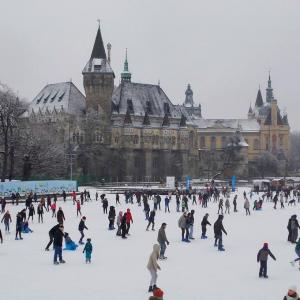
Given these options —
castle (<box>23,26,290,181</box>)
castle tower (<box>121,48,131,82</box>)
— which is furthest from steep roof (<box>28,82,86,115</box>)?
castle tower (<box>121,48,131,82</box>)

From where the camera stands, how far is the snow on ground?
540 inches

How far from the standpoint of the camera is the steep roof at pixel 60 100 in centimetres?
8556

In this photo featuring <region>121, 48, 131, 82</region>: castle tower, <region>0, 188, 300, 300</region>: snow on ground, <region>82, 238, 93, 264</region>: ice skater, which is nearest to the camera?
<region>0, 188, 300, 300</region>: snow on ground

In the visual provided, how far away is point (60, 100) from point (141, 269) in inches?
2828

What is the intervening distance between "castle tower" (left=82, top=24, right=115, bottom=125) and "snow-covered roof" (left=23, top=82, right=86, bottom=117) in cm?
226

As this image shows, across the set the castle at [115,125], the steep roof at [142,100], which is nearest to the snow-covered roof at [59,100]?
the castle at [115,125]

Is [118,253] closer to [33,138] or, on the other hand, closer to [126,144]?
[33,138]

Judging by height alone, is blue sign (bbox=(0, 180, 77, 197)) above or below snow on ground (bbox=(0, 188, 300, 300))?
above

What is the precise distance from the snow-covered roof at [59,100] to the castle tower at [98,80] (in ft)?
7.42

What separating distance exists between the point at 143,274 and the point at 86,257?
225 cm

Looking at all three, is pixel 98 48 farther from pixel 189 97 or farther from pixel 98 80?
pixel 189 97

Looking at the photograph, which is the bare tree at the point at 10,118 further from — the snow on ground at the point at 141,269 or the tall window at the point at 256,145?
the tall window at the point at 256,145

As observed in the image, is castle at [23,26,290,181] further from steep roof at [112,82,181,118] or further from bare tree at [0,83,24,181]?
bare tree at [0,83,24,181]

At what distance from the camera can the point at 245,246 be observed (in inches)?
822
